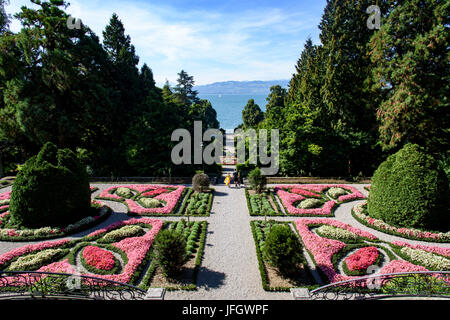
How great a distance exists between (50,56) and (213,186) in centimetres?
1924

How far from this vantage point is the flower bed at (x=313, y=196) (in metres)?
18.8

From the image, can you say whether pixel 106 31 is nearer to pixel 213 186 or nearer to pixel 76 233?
pixel 213 186

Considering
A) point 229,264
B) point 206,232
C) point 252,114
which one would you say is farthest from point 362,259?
point 252,114

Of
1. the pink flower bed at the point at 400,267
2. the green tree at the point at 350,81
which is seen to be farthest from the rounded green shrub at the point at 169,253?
the green tree at the point at 350,81

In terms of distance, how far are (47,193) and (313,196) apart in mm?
18943

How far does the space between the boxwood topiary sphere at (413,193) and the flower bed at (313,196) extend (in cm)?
379

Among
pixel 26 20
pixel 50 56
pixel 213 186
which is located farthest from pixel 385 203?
pixel 26 20

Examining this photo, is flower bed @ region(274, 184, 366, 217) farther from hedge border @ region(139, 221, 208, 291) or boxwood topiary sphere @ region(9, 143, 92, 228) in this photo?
boxwood topiary sphere @ region(9, 143, 92, 228)

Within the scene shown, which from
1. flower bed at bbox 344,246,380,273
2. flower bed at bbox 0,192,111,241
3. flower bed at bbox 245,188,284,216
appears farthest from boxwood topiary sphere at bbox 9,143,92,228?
flower bed at bbox 344,246,380,273

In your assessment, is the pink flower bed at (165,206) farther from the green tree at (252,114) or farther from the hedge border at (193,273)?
the green tree at (252,114)

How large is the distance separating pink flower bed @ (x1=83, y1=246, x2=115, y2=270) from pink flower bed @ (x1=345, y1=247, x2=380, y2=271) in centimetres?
1121

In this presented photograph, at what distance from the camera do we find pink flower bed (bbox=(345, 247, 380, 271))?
12055mm

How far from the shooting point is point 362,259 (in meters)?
12.5

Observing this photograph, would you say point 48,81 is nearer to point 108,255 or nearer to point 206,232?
point 108,255
